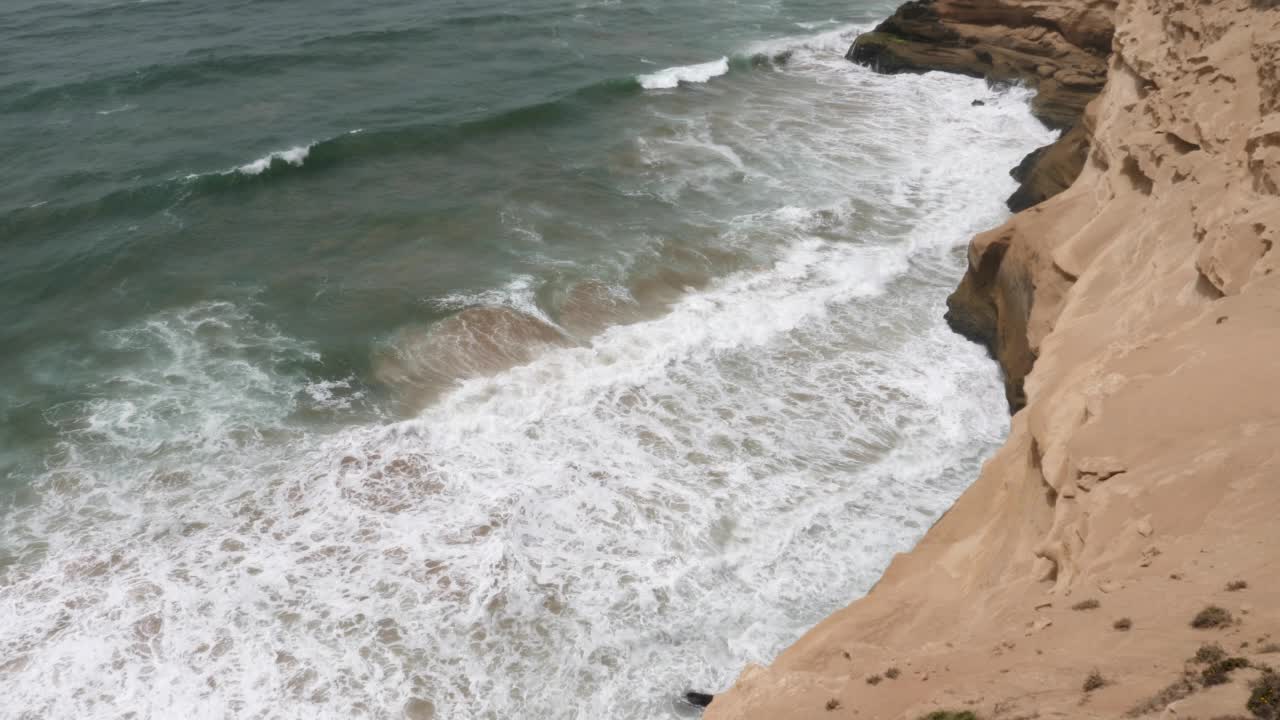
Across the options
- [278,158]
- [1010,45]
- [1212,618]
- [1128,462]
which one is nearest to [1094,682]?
[1212,618]

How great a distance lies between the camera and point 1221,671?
5.96 meters

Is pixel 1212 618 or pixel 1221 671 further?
pixel 1212 618

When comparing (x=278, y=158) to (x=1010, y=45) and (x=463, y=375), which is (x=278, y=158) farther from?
(x=1010, y=45)

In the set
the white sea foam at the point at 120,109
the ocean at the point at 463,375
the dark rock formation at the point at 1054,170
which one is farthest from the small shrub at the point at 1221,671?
the white sea foam at the point at 120,109

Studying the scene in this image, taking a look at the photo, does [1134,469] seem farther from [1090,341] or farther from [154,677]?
[154,677]

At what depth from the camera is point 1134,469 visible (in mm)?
8773

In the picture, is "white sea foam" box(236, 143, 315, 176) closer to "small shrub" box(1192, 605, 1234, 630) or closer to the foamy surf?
the foamy surf

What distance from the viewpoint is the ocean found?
42.3 ft

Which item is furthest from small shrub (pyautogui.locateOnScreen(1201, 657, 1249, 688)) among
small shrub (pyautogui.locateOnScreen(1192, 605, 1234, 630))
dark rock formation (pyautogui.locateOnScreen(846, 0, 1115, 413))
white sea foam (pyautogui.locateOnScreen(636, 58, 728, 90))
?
white sea foam (pyautogui.locateOnScreen(636, 58, 728, 90))

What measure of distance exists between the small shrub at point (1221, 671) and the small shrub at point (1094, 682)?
2.25ft

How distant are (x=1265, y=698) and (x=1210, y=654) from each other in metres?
0.60

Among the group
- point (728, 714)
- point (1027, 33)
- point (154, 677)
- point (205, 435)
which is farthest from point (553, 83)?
point (728, 714)

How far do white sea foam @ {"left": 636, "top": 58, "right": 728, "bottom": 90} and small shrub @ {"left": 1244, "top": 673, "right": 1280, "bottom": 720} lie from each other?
31103 mm

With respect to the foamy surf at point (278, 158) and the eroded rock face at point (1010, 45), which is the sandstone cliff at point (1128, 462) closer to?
the eroded rock face at point (1010, 45)
